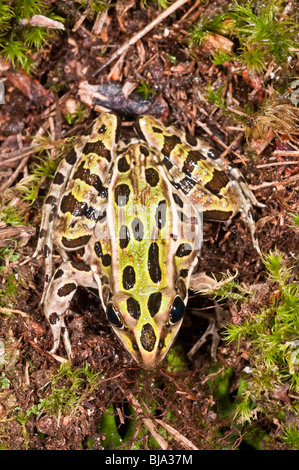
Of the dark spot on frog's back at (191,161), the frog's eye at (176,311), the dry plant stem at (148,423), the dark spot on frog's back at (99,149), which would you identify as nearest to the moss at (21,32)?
the dark spot on frog's back at (99,149)

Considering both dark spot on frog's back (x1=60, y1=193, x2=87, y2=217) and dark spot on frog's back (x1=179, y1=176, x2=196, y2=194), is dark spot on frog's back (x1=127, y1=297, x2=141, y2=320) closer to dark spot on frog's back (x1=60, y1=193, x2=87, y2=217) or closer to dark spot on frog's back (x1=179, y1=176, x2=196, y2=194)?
dark spot on frog's back (x1=60, y1=193, x2=87, y2=217)

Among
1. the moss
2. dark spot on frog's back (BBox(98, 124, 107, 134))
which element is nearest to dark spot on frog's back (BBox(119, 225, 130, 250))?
dark spot on frog's back (BBox(98, 124, 107, 134))

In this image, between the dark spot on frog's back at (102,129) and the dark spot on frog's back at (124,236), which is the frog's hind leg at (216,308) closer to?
the dark spot on frog's back at (124,236)

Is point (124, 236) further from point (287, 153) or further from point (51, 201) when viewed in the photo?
point (287, 153)

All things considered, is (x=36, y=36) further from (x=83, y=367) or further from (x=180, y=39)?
(x=83, y=367)

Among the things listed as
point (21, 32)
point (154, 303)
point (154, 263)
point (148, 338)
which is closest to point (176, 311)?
point (154, 303)
